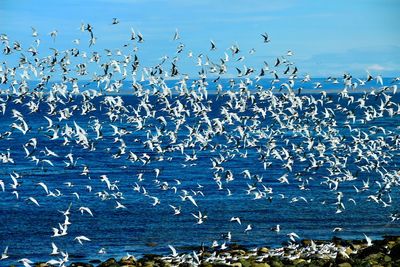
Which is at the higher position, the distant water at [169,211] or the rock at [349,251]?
the distant water at [169,211]

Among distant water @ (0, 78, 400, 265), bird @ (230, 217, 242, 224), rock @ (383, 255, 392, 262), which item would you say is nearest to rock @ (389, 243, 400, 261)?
rock @ (383, 255, 392, 262)

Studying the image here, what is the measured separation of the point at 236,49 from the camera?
1756 inches

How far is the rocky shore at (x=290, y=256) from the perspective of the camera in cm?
2842

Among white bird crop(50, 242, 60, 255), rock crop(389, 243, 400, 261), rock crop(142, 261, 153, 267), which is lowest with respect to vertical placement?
rock crop(389, 243, 400, 261)

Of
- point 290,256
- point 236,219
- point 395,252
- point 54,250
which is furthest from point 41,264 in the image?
point 395,252

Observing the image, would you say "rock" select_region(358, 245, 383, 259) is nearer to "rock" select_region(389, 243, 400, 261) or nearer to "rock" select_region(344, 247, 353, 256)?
"rock" select_region(389, 243, 400, 261)

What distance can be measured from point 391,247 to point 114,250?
1503 cm

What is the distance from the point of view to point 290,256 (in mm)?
36312

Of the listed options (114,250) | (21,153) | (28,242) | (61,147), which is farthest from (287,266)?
(61,147)

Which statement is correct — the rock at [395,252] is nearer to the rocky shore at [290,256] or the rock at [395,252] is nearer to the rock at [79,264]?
the rocky shore at [290,256]

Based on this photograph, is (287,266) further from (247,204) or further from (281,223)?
(247,204)

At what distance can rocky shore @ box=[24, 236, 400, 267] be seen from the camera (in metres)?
28.4

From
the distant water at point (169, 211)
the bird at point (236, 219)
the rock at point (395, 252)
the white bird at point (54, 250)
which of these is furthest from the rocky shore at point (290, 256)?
the bird at point (236, 219)

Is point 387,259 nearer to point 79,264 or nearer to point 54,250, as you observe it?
point 79,264
